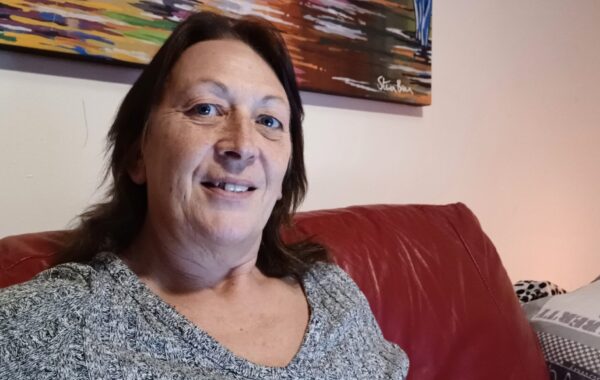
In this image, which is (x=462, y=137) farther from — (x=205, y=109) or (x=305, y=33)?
(x=205, y=109)

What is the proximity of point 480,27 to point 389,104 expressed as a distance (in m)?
0.57

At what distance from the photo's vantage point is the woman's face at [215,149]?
2.52 ft

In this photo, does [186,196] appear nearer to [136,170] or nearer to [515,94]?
[136,170]

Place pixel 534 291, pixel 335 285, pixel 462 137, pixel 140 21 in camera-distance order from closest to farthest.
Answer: pixel 335 285 < pixel 140 21 < pixel 534 291 < pixel 462 137

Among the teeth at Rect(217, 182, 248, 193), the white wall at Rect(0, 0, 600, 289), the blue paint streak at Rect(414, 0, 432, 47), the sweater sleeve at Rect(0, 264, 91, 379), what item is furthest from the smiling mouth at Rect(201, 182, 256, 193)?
the blue paint streak at Rect(414, 0, 432, 47)

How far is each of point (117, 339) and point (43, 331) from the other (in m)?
0.09

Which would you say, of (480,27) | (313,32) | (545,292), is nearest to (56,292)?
(313,32)

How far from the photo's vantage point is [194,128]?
787mm

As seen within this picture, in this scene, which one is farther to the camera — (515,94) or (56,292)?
(515,94)

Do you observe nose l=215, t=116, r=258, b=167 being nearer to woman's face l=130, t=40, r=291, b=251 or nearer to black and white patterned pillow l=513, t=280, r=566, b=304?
woman's face l=130, t=40, r=291, b=251

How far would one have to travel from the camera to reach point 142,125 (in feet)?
2.81

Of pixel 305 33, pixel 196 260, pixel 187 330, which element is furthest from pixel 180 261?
pixel 305 33

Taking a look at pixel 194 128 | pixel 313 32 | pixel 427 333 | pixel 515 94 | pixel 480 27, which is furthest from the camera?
pixel 515 94
